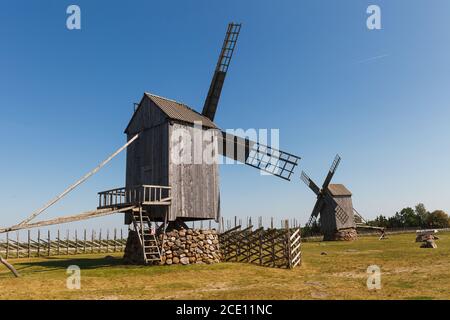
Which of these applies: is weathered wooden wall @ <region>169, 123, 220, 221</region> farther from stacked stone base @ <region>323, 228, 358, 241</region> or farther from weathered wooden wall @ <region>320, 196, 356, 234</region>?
stacked stone base @ <region>323, 228, 358, 241</region>

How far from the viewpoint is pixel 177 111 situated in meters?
21.6

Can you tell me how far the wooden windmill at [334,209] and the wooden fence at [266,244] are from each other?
2377cm

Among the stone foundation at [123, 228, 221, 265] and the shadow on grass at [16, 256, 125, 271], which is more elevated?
the stone foundation at [123, 228, 221, 265]

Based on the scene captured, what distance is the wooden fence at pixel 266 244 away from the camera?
19.0m

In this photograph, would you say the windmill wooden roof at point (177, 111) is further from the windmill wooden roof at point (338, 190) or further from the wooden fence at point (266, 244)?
the windmill wooden roof at point (338, 190)

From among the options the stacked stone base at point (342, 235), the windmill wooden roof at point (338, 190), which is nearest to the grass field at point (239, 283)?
the stacked stone base at point (342, 235)

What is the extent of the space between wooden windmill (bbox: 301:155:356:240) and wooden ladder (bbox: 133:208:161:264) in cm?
2904

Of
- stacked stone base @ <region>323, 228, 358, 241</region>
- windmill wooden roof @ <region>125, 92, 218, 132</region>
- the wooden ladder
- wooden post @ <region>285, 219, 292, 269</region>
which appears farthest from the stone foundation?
stacked stone base @ <region>323, 228, 358, 241</region>

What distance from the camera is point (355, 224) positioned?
45344 millimetres

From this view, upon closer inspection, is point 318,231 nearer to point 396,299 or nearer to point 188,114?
point 188,114

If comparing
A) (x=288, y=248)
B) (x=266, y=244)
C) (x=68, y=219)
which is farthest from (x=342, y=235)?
(x=68, y=219)

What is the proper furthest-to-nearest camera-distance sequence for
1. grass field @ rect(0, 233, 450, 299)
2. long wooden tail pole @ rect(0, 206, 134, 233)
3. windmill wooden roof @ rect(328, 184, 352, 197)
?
windmill wooden roof @ rect(328, 184, 352, 197) < long wooden tail pole @ rect(0, 206, 134, 233) < grass field @ rect(0, 233, 450, 299)

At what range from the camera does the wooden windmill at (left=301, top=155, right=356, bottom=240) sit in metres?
43.5

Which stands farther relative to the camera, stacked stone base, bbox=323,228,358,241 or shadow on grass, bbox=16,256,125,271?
stacked stone base, bbox=323,228,358,241
